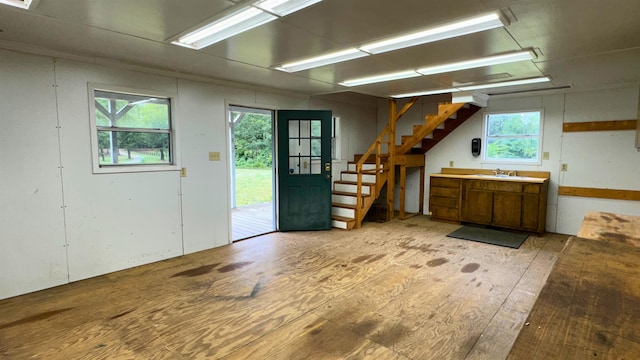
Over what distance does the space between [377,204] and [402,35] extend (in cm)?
515

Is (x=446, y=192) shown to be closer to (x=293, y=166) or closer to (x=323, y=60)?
(x=293, y=166)

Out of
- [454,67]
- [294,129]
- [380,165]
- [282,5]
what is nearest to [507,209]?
[380,165]

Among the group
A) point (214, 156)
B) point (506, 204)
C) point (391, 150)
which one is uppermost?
point (391, 150)

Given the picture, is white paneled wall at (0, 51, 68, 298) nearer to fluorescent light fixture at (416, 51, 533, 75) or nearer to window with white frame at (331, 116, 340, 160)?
fluorescent light fixture at (416, 51, 533, 75)

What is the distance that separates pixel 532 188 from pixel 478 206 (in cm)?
87

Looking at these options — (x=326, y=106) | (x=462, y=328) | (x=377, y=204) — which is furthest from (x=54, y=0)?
(x=377, y=204)

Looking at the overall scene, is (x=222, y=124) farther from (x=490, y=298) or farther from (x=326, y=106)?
(x=490, y=298)

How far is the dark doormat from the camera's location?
4.86 m

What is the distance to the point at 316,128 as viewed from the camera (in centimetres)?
548

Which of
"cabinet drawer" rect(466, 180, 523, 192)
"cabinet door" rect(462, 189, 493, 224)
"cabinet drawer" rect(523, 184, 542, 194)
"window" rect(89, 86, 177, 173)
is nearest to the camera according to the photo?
"window" rect(89, 86, 177, 173)

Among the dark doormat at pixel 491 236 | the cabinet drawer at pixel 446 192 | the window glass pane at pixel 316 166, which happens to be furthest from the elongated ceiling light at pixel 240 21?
the cabinet drawer at pixel 446 192

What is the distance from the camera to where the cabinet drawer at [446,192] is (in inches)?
235

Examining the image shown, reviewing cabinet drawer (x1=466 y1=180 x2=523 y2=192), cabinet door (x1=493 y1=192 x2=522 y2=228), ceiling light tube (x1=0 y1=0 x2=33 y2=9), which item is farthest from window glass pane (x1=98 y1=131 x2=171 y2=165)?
cabinet door (x1=493 y1=192 x2=522 y2=228)

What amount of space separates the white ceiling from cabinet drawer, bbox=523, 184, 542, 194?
1.70 metres
